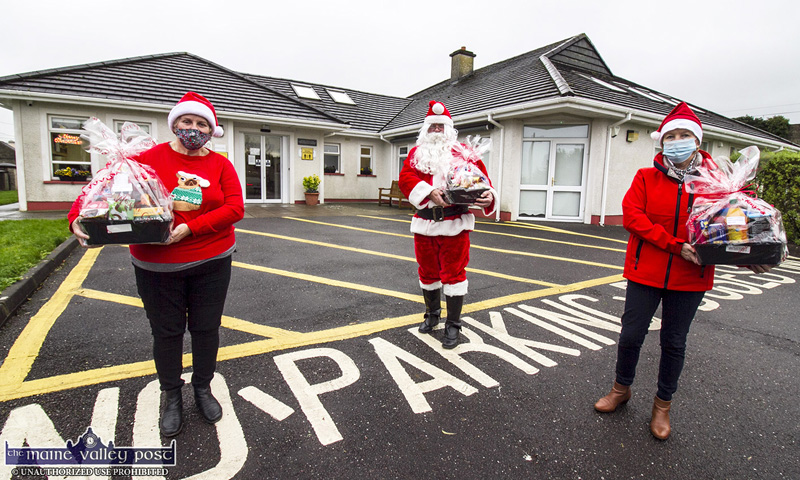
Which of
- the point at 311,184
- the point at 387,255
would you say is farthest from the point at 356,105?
the point at 387,255

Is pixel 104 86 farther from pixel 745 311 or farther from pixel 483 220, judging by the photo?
pixel 745 311

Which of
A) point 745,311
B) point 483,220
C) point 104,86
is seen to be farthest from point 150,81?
point 745,311

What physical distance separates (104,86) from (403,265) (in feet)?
35.6

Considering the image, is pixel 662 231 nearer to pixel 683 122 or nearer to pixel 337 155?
pixel 683 122

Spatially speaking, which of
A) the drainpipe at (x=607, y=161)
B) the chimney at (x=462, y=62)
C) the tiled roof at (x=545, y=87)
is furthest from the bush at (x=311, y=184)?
the drainpipe at (x=607, y=161)

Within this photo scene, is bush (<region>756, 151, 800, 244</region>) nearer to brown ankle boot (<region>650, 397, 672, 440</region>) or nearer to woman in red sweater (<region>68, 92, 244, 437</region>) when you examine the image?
brown ankle boot (<region>650, 397, 672, 440</region>)

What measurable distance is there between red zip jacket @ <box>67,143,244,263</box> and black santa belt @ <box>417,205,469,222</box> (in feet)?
4.99

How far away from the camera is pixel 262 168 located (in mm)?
14312

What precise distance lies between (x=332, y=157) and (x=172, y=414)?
15143mm

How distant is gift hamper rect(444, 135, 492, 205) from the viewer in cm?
309

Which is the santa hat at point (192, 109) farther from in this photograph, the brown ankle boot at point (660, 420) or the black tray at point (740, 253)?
the brown ankle boot at point (660, 420)

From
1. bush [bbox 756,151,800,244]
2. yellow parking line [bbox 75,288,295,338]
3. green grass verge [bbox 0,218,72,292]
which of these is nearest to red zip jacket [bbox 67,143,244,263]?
yellow parking line [bbox 75,288,295,338]

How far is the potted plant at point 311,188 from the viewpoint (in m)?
14.6

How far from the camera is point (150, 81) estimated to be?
40.7 ft
